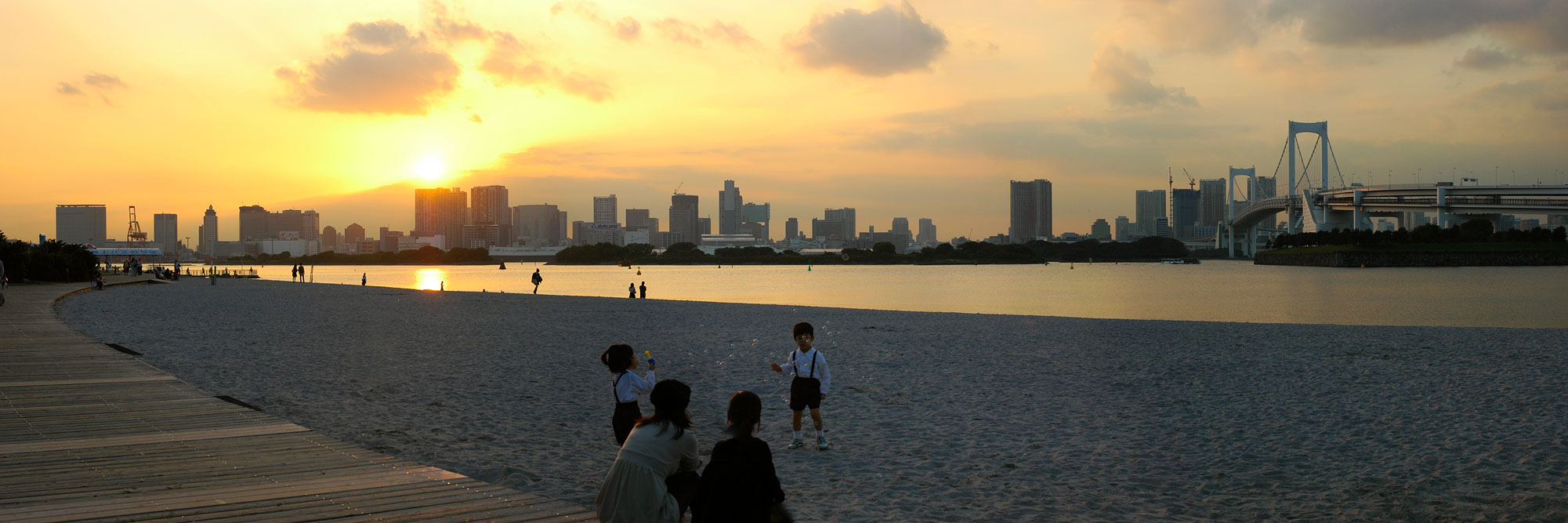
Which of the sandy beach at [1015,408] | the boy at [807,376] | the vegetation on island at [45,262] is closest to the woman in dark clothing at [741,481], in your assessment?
the sandy beach at [1015,408]

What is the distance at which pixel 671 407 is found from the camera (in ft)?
13.3

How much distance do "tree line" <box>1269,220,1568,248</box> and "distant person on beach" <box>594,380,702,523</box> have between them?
4993 inches

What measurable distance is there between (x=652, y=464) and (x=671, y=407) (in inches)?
10.2

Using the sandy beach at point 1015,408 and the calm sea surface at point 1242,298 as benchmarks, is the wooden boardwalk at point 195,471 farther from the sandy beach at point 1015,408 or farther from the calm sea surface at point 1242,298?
the calm sea surface at point 1242,298

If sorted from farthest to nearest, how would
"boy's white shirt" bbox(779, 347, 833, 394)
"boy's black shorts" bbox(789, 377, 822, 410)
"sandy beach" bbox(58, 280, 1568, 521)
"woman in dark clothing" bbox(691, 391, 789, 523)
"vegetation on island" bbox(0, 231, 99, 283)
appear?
"vegetation on island" bbox(0, 231, 99, 283) → "boy's black shorts" bbox(789, 377, 822, 410) → "boy's white shirt" bbox(779, 347, 833, 394) → "sandy beach" bbox(58, 280, 1568, 521) → "woman in dark clothing" bbox(691, 391, 789, 523)

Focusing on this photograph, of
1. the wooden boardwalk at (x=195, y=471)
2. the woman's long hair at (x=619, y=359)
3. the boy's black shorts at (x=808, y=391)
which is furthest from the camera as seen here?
the boy's black shorts at (x=808, y=391)

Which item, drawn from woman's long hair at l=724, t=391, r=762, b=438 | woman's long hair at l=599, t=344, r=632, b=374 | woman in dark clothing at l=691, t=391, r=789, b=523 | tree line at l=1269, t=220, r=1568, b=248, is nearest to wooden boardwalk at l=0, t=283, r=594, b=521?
woman's long hair at l=599, t=344, r=632, b=374

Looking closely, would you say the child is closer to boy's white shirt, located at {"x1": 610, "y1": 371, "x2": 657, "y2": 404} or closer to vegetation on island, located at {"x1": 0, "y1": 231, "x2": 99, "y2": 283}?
boy's white shirt, located at {"x1": 610, "y1": 371, "x2": 657, "y2": 404}

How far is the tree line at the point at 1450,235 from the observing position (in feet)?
366

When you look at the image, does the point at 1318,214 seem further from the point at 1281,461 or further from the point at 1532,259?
the point at 1281,461

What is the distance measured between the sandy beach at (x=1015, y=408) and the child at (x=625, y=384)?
728 mm

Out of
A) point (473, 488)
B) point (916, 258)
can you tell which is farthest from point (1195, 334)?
point (916, 258)

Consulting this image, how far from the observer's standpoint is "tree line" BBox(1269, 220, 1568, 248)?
111438 mm

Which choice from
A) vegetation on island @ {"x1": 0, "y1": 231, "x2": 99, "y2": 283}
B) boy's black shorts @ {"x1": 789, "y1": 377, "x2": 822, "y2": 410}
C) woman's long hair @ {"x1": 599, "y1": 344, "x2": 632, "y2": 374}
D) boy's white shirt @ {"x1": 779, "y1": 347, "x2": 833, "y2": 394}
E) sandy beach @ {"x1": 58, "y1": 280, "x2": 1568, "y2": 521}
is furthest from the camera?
vegetation on island @ {"x1": 0, "y1": 231, "x2": 99, "y2": 283}
